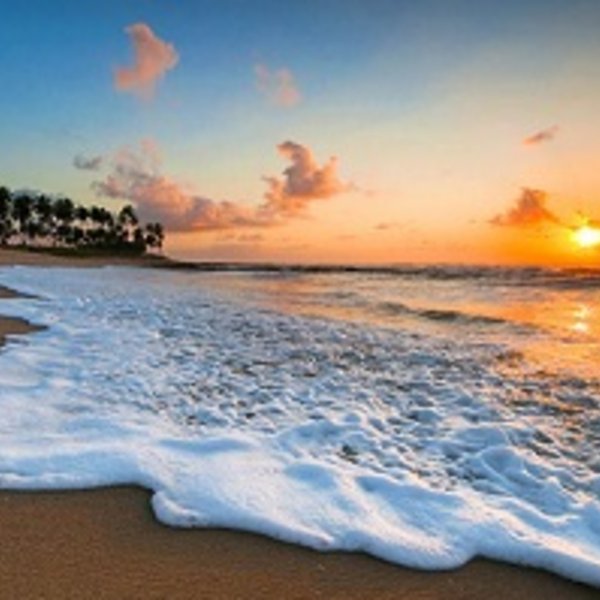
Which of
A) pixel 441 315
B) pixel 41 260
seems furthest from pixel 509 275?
pixel 41 260

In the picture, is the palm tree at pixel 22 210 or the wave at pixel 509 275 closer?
the wave at pixel 509 275

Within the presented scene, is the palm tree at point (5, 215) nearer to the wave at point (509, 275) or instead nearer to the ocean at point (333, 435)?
the wave at point (509, 275)

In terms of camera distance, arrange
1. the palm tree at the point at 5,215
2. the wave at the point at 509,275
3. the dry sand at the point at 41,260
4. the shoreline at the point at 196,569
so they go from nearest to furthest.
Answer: the shoreline at the point at 196,569, the wave at the point at 509,275, the dry sand at the point at 41,260, the palm tree at the point at 5,215

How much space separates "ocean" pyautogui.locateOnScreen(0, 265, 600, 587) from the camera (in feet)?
11.6

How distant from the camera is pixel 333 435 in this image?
16.9 ft

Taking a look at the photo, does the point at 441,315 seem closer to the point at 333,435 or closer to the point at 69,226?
the point at 333,435

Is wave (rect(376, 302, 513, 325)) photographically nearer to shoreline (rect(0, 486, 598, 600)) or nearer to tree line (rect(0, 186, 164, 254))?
shoreline (rect(0, 486, 598, 600))

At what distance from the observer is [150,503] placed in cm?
369

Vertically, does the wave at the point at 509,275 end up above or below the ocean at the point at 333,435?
above

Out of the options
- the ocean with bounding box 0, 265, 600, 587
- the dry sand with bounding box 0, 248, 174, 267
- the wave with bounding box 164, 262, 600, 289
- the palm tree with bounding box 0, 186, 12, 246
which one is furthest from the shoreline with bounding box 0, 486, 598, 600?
the palm tree with bounding box 0, 186, 12, 246

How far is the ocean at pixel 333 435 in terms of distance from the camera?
352cm

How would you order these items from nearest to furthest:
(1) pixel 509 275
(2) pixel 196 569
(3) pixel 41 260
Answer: (2) pixel 196 569
(1) pixel 509 275
(3) pixel 41 260

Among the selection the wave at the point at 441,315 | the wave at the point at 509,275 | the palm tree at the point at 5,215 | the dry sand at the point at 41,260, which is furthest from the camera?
the palm tree at the point at 5,215

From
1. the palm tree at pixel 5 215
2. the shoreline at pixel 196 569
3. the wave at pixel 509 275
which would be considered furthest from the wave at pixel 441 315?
the palm tree at pixel 5 215
